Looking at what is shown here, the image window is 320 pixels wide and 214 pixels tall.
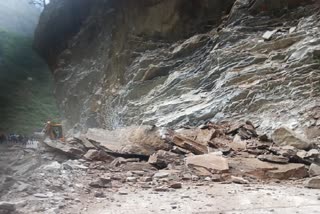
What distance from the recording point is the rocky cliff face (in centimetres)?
969

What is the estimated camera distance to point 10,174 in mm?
5344

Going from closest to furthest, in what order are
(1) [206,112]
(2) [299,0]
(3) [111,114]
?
(1) [206,112]
(2) [299,0]
(3) [111,114]

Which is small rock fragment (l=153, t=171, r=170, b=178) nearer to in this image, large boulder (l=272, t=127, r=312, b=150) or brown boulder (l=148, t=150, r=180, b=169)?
brown boulder (l=148, t=150, r=180, b=169)

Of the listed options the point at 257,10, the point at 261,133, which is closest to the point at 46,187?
the point at 261,133

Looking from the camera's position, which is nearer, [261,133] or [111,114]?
[261,133]

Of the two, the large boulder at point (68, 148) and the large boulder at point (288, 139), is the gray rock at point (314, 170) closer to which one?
the large boulder at point (288, 139)

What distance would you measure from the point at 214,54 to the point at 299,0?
10.5ft

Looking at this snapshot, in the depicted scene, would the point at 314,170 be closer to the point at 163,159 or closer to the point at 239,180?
the point at 239,180

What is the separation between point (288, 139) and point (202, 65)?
5346 mm

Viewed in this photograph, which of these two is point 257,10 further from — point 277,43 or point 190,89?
point 190,89

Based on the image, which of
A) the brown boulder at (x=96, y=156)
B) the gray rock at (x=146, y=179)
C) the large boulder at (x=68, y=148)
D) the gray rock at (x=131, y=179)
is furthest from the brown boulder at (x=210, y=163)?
the large boulder at (x=68, y=148)

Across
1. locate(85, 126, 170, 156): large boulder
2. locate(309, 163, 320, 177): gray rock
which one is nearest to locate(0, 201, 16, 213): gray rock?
locate(85, 126, 170, 156): large boulder

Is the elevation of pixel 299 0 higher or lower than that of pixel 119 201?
higher

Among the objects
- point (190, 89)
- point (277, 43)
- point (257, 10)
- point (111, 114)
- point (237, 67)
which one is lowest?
point (111, 114)
